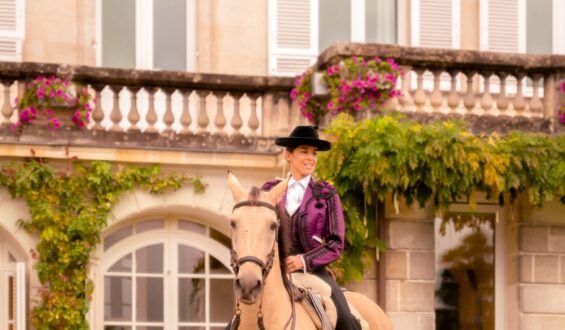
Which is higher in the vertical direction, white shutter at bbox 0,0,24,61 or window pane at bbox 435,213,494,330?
white shutter at bbox 0,0,24,61

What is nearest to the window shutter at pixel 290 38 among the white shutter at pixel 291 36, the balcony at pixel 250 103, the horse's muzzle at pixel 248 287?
the white shutter at pixel 291 36

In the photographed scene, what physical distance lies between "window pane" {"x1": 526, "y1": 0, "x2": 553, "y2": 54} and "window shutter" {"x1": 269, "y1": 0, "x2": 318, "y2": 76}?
304 centimetres

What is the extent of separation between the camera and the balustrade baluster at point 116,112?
1547cm

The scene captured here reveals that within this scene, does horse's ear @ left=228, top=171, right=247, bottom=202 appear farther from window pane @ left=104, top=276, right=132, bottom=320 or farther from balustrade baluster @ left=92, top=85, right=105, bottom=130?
window pane @ left=104, top=276, right=132, bottom=320

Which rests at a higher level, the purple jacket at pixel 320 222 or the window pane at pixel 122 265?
the purple jacket at pixel 320 222

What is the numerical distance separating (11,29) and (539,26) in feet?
22.7

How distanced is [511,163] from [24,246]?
5431 millimetres

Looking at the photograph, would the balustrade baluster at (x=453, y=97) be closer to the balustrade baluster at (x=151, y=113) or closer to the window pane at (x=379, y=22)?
the window pane at (x=379, y=22)

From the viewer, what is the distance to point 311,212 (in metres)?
9.26

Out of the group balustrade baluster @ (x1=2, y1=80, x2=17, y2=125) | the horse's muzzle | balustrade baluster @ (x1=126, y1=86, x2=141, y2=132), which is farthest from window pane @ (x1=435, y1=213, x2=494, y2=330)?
the horse's muzzle

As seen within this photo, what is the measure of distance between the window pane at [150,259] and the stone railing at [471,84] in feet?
9.58

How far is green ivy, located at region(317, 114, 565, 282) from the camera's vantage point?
14422mm

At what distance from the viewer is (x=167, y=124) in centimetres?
1563

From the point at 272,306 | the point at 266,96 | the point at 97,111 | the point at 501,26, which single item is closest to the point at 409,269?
the point at 266,96
